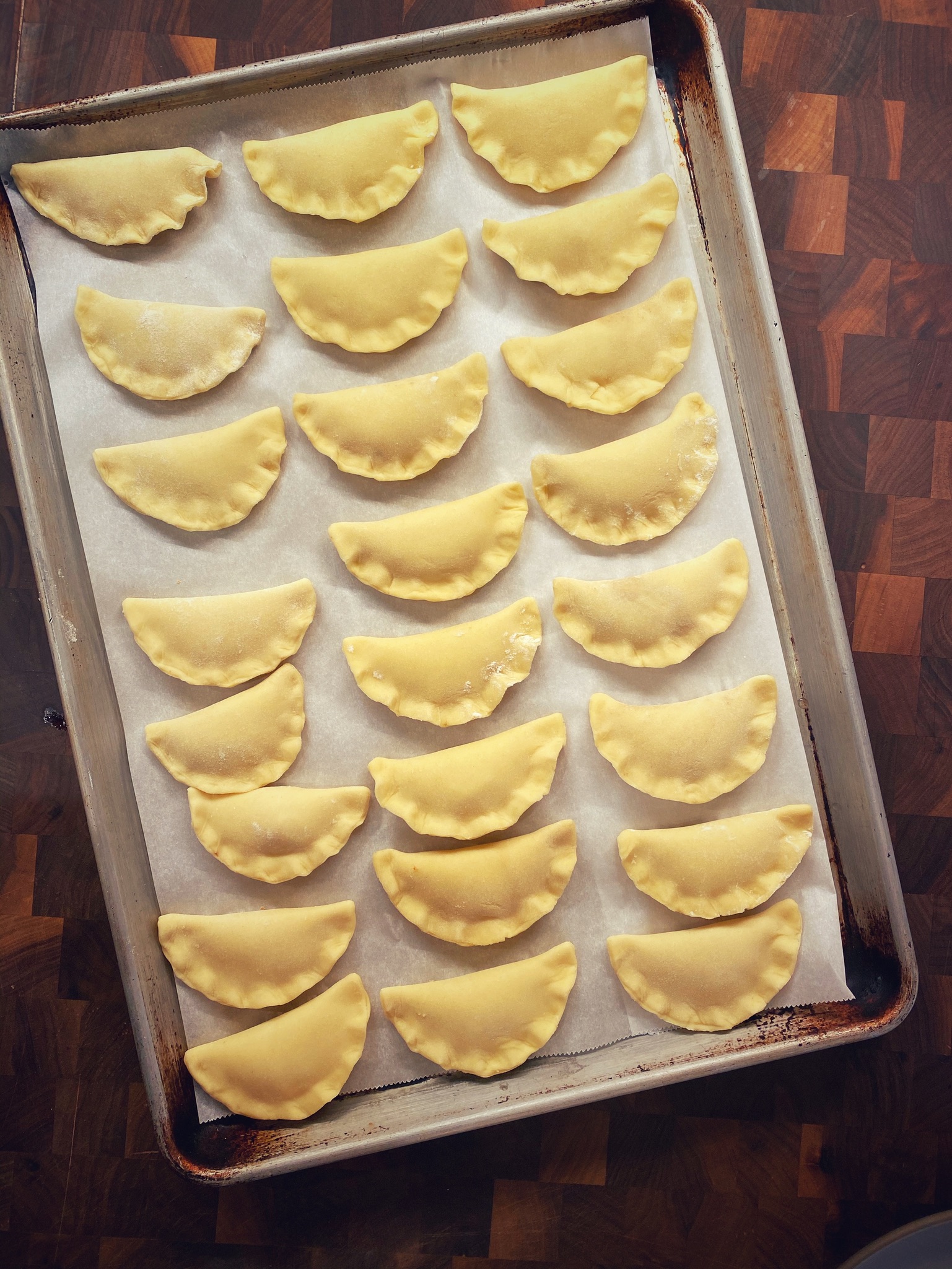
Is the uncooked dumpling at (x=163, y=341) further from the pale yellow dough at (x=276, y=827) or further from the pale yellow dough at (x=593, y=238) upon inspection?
the pale yellow dough at (x=276, y=827)

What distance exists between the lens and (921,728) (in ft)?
3.87

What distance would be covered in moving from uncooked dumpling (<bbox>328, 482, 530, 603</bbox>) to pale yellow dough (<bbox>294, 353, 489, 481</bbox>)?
68 millimetres

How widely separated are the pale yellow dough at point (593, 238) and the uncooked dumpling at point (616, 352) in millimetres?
53

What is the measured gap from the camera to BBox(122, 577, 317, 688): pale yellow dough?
102cm

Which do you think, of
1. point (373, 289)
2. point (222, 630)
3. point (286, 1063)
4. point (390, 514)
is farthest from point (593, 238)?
point (286, 1063)

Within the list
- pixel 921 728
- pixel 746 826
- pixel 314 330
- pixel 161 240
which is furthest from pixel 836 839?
pixel 161 240

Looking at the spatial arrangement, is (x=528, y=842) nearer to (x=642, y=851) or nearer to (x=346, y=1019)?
(x=642, y=851)

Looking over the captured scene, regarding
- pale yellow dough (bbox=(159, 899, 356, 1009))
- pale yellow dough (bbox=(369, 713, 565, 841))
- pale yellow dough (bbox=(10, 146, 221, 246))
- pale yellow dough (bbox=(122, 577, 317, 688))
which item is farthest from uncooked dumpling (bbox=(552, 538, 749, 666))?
pale yellow dough (bbox=(10, 146, 221, 246))

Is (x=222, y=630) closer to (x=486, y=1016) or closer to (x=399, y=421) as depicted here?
(x=399, y=421)

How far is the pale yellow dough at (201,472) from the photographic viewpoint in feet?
3.36

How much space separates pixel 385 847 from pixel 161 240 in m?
0.83

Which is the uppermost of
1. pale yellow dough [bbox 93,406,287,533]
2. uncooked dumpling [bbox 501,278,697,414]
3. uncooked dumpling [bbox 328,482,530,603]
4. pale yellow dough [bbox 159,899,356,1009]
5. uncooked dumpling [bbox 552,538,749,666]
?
uncooked dumpling [bbox 501,278,697,414]

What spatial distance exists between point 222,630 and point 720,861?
2.28 ft

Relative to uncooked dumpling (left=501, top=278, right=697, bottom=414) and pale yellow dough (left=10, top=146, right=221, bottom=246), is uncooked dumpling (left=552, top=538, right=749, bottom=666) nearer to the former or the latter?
uncooked dumpling (left=501, top=278, right=697, bottom=414)
